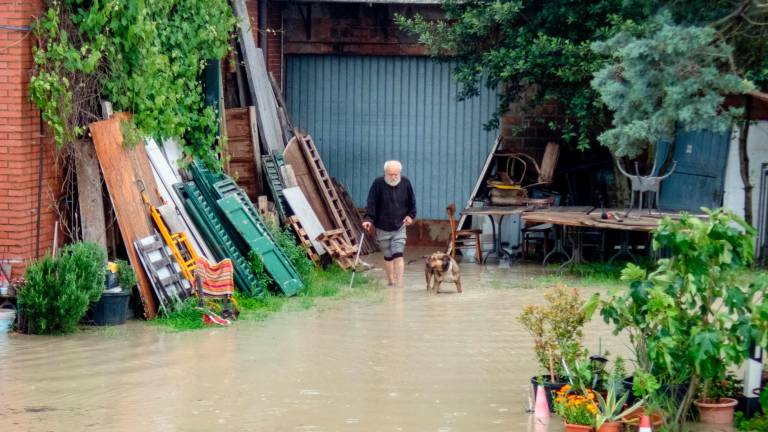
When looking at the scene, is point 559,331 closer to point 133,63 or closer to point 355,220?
point 133,63

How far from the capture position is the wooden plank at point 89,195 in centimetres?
1372

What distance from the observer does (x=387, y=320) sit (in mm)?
14117

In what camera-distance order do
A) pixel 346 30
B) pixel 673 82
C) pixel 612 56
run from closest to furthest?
pixel 673 82 < pixel 612 56 < pixel 346 30

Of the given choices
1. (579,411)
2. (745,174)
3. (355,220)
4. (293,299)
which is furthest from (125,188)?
(745,174)

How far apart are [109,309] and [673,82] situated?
22.7ft

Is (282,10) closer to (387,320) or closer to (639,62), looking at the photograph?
(387,320)

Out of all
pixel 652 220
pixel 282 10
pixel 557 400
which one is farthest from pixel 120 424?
pixel 282 10

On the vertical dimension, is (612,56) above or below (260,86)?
above

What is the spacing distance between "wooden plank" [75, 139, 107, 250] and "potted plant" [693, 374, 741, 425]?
701 centimetres

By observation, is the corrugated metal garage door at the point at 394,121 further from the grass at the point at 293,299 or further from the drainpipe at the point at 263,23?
the grass at the point at 293,299

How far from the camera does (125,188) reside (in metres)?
13.9

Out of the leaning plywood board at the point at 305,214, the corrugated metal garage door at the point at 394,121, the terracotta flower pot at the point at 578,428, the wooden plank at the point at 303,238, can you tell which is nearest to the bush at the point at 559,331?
the terracotta flower pot at the point at 578,428

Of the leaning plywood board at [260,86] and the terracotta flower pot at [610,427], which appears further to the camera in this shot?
the leaning plywood board at [260,86]

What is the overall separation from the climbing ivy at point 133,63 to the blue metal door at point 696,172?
6927 mm
